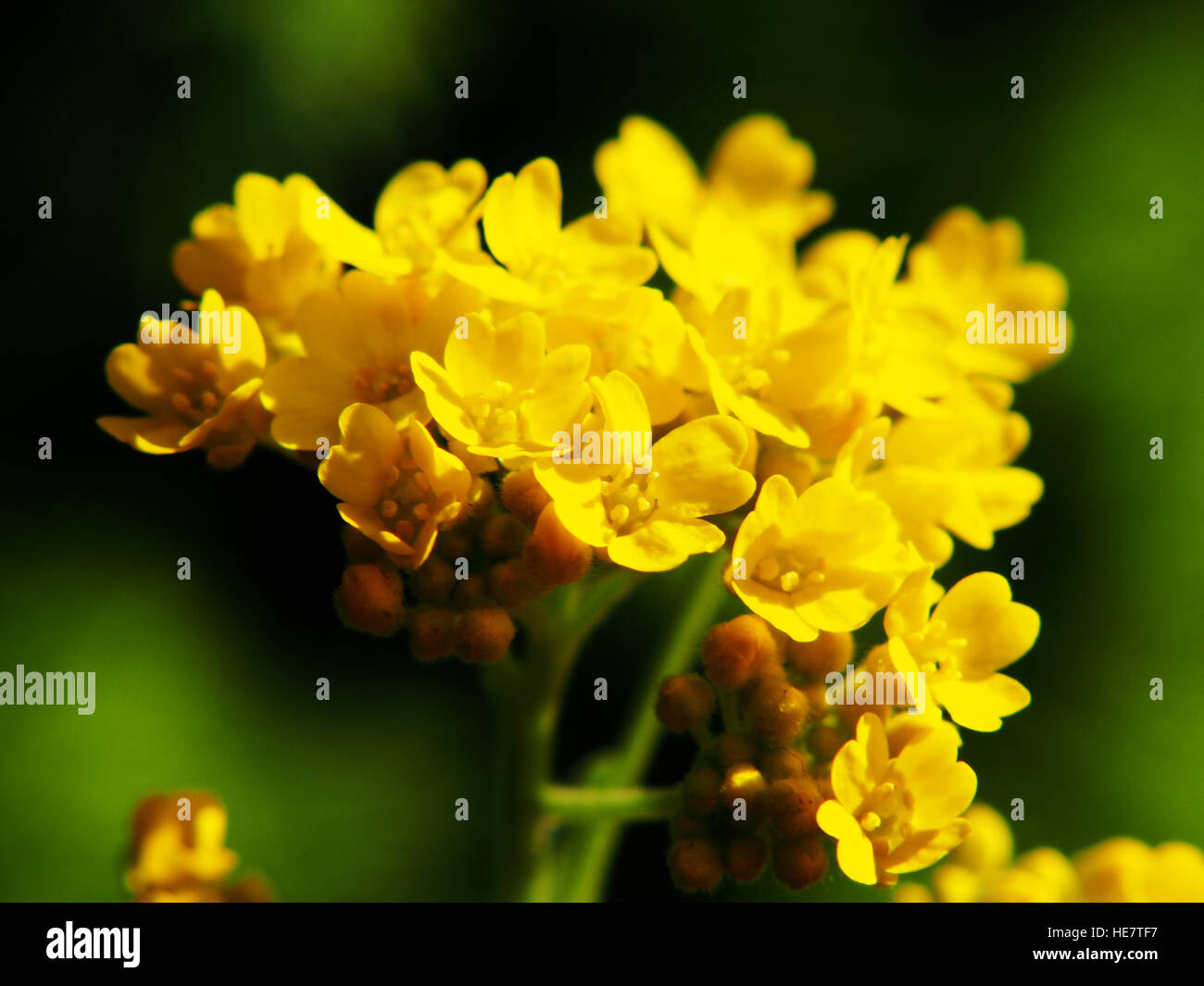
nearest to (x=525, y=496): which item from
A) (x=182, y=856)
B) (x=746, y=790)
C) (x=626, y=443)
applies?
(x=626, y=443)

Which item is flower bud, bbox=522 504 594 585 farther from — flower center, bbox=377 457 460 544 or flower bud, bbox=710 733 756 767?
flower bud, bbox=710 733 756 767

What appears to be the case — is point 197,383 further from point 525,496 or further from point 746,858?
point 746,858

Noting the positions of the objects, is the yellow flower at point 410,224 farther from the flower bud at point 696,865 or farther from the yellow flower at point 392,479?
the flower bud at point 696,865

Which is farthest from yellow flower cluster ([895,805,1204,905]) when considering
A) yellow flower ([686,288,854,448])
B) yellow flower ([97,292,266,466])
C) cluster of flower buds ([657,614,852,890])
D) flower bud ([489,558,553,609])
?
yellow flower ([97,292,266,466])

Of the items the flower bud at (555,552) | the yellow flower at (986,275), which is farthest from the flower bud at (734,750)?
the yellow flower at (986,275)
